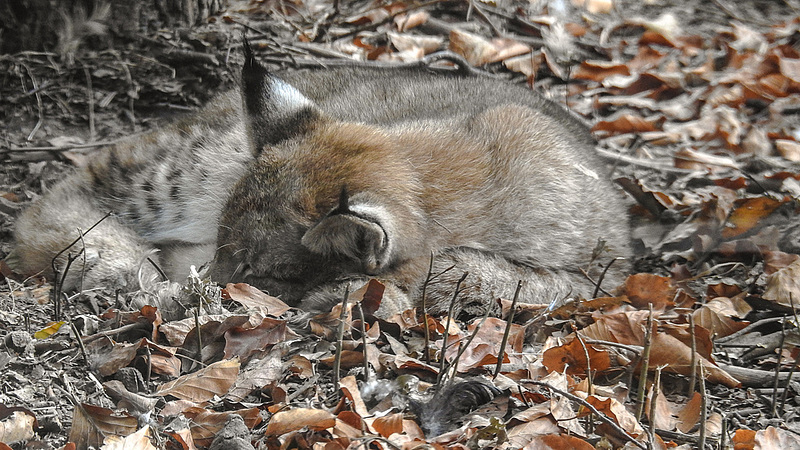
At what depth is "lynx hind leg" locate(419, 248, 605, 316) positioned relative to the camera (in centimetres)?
349

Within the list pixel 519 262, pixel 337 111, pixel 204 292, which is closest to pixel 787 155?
pixel 519 262

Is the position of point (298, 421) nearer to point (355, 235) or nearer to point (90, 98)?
point (355, 235)

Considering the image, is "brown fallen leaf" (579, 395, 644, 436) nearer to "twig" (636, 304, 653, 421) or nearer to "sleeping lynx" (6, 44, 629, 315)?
"twig" (636, 304, 653, 421)

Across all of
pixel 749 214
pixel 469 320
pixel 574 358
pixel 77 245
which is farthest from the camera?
pixel 749 214

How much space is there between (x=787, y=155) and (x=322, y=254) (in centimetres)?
330

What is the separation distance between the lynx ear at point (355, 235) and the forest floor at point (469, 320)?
268 millimetres

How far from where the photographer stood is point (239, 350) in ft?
9.49

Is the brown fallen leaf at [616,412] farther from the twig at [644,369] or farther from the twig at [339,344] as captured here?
the twig at [339,344]

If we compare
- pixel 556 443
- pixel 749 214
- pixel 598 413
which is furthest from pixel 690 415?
pixel 749 214

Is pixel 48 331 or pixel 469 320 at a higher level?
pixel 48 331

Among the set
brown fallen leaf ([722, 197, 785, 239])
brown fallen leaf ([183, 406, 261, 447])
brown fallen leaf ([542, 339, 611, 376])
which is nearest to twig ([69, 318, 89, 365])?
brown fallen leaf ([183, 406, 261, 447])

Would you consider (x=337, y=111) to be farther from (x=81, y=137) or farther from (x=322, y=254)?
(x=81, y=137)

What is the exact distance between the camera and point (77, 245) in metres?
3.83

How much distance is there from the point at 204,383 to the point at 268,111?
1.31 m
